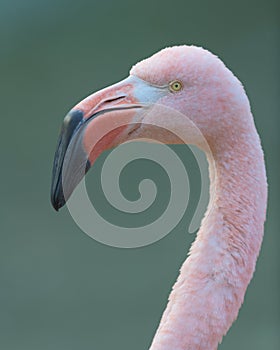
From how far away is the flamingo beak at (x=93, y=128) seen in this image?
137 cm

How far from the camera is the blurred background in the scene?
3.83 metres

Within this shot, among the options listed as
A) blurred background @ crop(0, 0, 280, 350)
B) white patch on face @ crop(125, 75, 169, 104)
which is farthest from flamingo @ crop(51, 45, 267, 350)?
blurred background @ crop(0, 0, 280, 350)

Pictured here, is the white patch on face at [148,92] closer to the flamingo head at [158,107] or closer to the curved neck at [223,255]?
the flamingo head at [158,107]

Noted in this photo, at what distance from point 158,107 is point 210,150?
131 mm

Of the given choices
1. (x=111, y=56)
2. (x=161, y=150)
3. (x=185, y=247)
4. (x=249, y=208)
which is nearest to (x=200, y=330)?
(x=249, y=208)

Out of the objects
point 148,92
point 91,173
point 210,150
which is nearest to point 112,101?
point 148,92

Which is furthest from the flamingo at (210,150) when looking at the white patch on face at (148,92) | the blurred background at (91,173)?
the blurred background at (91,173)

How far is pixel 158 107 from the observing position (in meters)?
1.42

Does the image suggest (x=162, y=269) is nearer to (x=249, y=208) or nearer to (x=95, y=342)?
(x=95, y=342)

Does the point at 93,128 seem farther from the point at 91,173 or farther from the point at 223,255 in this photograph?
the point at 91,173

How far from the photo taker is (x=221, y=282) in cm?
141

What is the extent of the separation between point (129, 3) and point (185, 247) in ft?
4.27

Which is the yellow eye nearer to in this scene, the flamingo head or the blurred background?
the flamingo head

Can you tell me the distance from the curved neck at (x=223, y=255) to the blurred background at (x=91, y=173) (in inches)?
93.1
